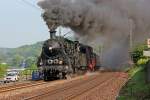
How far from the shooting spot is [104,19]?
45.7 meters

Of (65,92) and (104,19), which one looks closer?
(65,92)

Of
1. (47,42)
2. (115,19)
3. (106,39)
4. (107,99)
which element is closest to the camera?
(107,99)

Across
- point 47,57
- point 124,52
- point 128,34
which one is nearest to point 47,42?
point 47,57

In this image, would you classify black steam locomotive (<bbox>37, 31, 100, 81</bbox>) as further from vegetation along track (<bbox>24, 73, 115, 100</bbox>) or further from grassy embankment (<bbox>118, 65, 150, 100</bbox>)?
grassy embankment (<bbox>118, 65, 150, 100</bbox>)

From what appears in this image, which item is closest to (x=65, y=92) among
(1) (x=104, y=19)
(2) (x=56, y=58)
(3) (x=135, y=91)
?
(3) (x=135, y=91)

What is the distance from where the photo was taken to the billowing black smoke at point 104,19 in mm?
37938

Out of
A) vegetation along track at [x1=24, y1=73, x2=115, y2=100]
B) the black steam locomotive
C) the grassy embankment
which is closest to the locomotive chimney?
the black steam locomotive

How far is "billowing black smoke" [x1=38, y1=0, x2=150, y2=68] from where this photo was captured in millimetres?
37938

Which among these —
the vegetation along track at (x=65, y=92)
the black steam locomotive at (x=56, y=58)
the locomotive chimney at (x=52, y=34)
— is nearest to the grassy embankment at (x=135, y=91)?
the vegetation along track at (x=65, y=92)

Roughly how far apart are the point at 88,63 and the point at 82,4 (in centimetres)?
971

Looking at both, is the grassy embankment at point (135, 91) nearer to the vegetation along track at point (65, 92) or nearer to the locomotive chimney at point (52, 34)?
the vegetation along track at point (65, 92)

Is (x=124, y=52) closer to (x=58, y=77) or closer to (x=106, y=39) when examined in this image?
(x=106, y=39)

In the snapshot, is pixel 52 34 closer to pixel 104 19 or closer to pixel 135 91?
pixel 104 19

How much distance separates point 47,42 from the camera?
3678 centimetres
